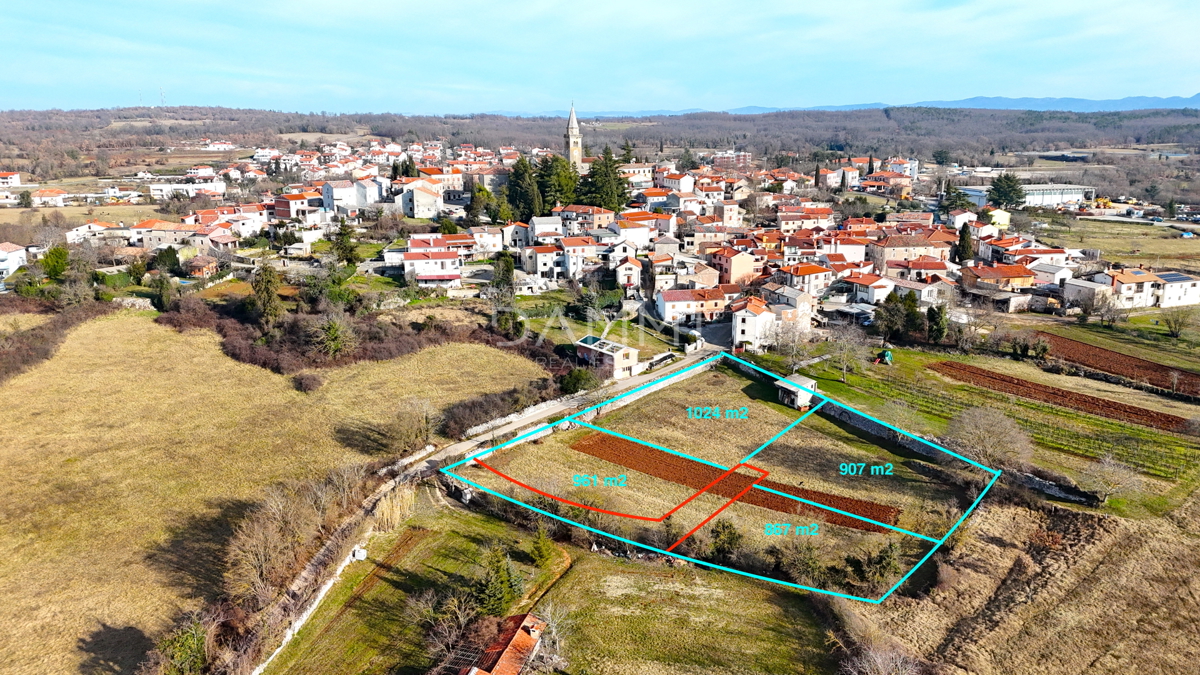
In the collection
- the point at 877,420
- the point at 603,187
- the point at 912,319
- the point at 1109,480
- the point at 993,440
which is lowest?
the point at 877,420

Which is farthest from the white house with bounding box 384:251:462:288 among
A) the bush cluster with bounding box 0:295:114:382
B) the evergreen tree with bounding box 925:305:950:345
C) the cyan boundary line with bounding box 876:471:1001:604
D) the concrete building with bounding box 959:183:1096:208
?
the concrete building with bounding box 959:183:1096:208

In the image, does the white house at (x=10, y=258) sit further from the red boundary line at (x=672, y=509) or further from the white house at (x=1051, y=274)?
the white house at (x=1051, y=274)

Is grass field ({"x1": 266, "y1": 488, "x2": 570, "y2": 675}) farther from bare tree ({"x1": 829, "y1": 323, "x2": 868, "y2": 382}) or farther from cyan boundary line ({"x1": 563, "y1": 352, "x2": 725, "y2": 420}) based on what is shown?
bare tree ({"x1": 829, "y1": 323, "x2": 868, "y2": 382})

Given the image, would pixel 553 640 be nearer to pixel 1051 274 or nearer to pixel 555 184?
pixel 1051 274

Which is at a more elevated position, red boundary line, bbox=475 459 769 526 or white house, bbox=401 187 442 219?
white house, bbox=401 187 442 219

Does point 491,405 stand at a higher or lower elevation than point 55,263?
lower

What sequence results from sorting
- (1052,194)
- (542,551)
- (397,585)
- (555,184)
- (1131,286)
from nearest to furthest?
(397,585) < (542,551) < (1131,286) < (555,184) < (1052,194)

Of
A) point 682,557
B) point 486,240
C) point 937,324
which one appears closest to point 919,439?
point 682,557
